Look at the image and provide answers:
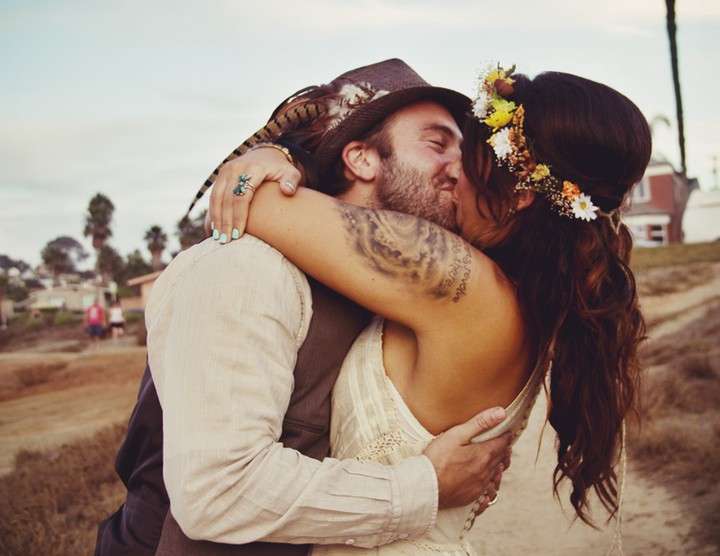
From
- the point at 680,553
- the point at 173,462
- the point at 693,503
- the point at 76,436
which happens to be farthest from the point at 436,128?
the point at 76,436

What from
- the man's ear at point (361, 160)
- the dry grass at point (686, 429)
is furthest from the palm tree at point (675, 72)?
the man's ear at point (361, 160)

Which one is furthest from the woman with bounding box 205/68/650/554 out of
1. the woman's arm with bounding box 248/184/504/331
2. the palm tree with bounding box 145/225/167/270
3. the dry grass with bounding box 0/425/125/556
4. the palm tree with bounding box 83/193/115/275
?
the palm tree with bounding box 83/193/115/275

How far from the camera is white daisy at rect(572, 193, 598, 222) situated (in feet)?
7.71

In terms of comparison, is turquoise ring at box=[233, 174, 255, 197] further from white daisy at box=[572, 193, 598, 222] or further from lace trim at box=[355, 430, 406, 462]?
white daisy at box=[572, 193, 598, 222]

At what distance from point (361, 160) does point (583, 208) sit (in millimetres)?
990

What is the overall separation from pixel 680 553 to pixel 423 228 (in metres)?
5.22

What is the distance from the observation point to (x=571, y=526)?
5938 mm

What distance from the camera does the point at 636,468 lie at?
8242 mm

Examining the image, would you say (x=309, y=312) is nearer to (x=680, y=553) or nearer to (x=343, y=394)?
(x=343, y=394)

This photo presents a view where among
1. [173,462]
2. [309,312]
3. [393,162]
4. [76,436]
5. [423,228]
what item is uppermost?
[393,162]

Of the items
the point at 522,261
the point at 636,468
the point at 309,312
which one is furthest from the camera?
the point at 636,468

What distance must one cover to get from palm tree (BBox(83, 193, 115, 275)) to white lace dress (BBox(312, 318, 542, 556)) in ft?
207

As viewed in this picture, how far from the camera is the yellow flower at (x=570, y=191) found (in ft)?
7.79

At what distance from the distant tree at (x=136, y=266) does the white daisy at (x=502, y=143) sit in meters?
61.9
